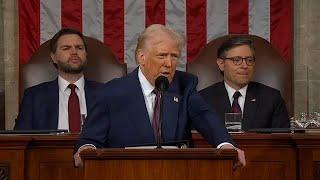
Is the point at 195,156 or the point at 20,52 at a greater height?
the point at 20,52

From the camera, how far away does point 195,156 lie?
3889 mm

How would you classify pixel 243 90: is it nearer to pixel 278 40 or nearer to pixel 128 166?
pixel 278 40

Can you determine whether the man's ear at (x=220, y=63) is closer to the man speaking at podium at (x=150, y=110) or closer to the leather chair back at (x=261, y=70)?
the leather chair back at (x=261, y=70)

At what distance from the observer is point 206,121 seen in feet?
14.4

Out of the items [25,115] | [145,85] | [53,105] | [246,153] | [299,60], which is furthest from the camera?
[299,60]

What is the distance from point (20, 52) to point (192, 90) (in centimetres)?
310

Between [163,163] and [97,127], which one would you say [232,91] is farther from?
[163,163]

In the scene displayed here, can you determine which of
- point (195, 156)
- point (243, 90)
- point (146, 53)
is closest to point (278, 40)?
point (243, 90)

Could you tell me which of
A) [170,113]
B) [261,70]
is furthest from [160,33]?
[261,70]

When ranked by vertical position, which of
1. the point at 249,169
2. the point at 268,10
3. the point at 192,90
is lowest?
the point at 249,169

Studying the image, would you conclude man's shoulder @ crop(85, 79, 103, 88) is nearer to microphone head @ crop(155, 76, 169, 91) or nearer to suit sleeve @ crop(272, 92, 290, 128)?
suit sleeve @ crop(272, 92, 290, 128)

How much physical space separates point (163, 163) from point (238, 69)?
2.16 meters

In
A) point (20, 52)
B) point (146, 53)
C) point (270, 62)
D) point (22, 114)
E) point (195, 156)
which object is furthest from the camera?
point (20, 52)

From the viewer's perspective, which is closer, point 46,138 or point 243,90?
point 46,138
